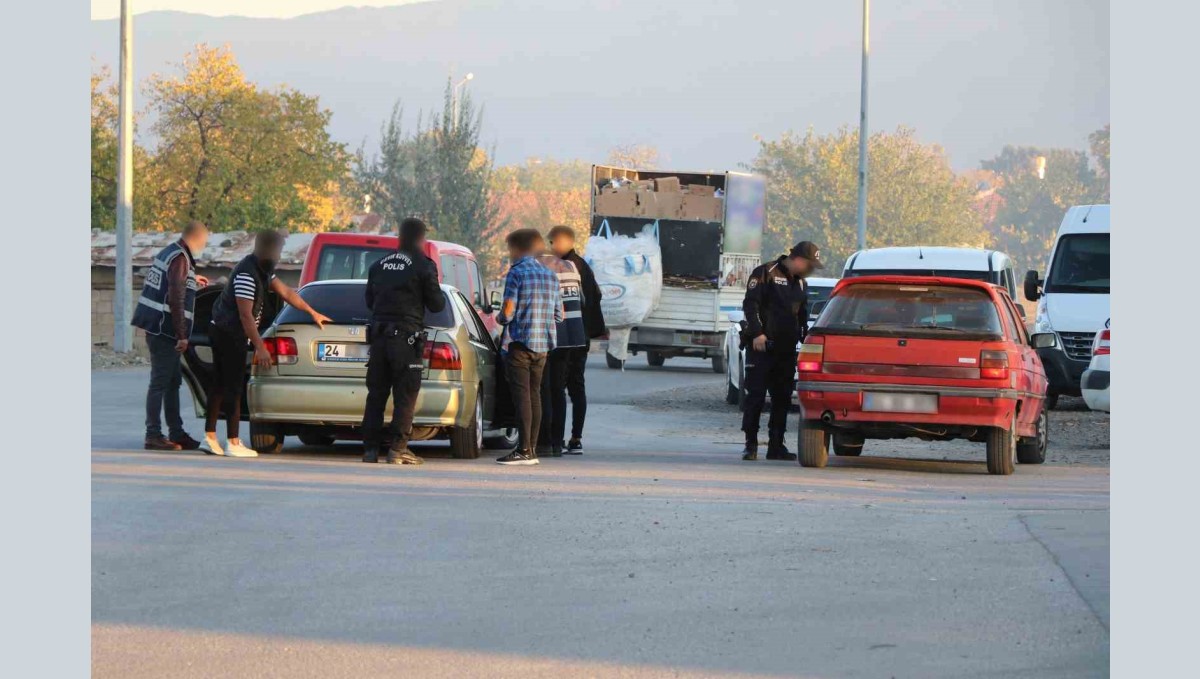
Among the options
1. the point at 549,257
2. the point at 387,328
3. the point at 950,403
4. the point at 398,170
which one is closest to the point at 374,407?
the point at 387,328

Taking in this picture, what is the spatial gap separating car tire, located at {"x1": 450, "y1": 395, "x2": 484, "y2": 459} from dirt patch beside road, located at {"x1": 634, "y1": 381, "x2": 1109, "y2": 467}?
151 inches

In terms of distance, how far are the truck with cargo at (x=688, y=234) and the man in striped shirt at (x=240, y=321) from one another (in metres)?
19.8

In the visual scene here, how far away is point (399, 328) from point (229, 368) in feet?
4.74

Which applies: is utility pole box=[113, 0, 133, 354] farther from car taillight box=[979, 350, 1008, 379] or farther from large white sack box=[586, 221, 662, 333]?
car taillight box=[979, 350, 1008, 379]

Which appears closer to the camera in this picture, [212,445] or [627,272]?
[212,445]

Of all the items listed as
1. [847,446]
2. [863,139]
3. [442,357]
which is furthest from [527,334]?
[863,139]

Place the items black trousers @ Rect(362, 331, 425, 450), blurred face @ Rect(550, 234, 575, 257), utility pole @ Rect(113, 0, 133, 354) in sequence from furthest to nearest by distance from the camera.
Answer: utility pole @ Rect(113, 0, 133, 354), blurred face @ Rect(550, 234, 575, 257), black trousers @ Rect(362, 331, 425, 450)

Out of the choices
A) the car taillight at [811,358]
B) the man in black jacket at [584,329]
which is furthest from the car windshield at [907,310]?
the man in black jacket at [584,329]

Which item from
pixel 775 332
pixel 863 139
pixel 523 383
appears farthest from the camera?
pixel 863 139

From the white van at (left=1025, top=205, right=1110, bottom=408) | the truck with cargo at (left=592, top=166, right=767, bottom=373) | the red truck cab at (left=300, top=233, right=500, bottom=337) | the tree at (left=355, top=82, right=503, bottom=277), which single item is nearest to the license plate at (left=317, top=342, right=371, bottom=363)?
the red truck cab at (left=300, top=233, right=500, bottom=337)

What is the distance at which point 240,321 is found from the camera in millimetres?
13469

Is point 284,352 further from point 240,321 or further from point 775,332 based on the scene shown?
point 775,332

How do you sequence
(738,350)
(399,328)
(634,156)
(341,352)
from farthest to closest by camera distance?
(634,156), (738,350), (341,352), (399,328)

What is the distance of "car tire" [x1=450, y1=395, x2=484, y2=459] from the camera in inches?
552
